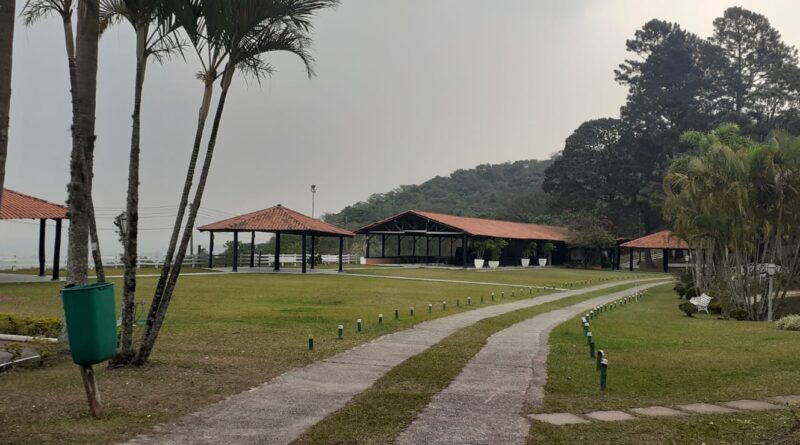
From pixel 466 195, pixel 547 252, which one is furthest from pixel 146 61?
pixel 466 195

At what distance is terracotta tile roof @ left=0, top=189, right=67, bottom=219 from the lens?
77.8 feet

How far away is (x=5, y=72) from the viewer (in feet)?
17.6

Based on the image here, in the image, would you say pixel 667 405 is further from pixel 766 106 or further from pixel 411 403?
pixel 766 106

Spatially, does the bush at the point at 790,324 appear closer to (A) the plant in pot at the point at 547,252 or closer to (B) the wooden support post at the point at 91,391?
(B) the wooden support post at the point at 91,391

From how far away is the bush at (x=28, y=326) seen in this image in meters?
9.85

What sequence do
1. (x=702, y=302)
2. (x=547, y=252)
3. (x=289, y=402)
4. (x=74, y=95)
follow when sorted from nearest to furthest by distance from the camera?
(x=289, y=402) → (x=74, y=95) → (x=702, y=302) → (x=547, y=252)

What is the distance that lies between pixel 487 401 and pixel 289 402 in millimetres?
2116

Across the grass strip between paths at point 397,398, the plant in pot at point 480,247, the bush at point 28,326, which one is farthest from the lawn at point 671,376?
the plant in pot at point 480,247

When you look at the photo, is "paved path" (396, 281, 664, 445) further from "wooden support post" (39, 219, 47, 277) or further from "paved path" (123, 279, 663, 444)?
"wooden support post" (39, 219, 47, 277)

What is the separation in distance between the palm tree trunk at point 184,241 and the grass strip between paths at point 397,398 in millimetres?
2980

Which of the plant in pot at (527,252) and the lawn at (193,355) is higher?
the plant in pot at (527,252)

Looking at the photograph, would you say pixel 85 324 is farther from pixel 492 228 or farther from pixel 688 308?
pixel 492 228

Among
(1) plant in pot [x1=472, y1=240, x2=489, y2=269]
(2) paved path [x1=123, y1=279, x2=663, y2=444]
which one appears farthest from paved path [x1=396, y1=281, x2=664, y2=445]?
(1) plant in pot [x1=472, y1=240, x2=489, y2=269]

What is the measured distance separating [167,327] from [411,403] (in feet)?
23.5
